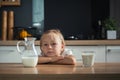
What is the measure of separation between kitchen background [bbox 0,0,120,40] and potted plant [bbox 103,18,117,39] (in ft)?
0.95

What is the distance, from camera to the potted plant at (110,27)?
3697 mm

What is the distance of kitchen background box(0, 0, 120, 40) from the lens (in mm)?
4090

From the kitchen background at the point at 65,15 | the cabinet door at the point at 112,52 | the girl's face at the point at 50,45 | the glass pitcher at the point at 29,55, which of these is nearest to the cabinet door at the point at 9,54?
the kitchen background at the point at 65,15

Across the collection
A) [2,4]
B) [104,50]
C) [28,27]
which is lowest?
[104,50]

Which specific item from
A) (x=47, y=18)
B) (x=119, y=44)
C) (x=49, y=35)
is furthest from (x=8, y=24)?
(x=49, y=35)

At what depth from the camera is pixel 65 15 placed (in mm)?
4113

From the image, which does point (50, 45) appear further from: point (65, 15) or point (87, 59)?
point (65, 15)

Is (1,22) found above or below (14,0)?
below

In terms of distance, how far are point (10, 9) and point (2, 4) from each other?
0.17 metres

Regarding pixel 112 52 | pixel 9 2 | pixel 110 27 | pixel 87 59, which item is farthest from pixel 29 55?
pixel 9 2

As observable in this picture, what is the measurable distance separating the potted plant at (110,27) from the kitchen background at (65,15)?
0.95 feet

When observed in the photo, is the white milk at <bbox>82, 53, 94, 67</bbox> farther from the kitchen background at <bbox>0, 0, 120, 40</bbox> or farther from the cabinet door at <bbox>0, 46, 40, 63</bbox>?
the kitchen background at <bbox>0, 0, 120, 40</bbox>

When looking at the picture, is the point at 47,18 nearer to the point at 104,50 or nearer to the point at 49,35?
the point at 104,50

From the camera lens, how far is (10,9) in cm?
411
